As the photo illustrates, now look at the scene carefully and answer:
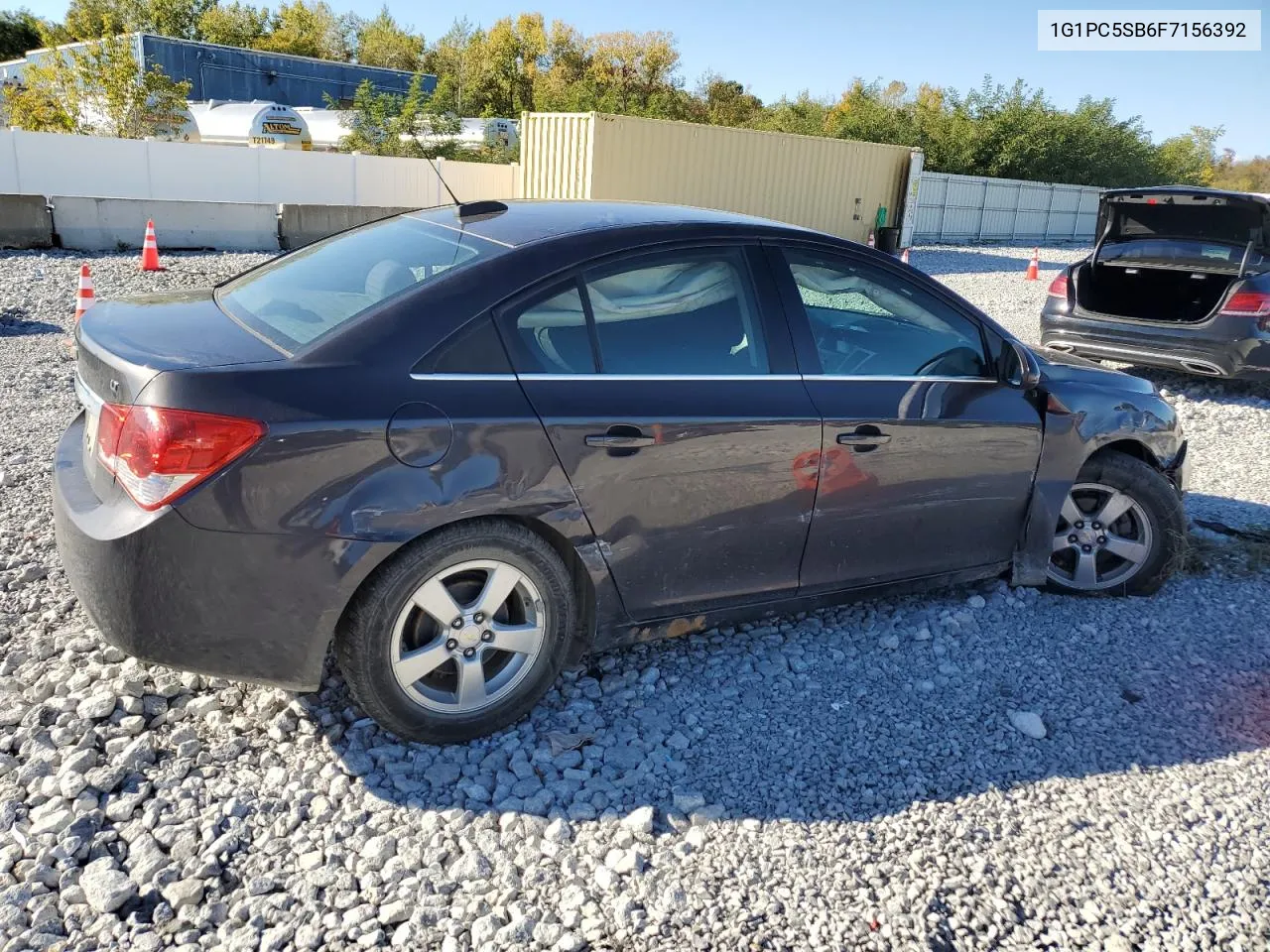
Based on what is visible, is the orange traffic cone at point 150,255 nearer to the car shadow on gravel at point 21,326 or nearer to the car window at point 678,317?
the car shadow on gravel at point 21,326

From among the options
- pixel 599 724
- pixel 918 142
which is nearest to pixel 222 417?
pixel 599 724

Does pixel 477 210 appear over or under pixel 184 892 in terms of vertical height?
over

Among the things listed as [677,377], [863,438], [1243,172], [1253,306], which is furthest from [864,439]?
[1243,172]

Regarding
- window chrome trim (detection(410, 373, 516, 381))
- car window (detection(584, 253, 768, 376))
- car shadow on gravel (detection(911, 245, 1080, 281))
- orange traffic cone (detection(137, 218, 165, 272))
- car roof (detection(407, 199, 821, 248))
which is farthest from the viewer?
car shadow on gravel (detection(911, 245, 1080, 281))

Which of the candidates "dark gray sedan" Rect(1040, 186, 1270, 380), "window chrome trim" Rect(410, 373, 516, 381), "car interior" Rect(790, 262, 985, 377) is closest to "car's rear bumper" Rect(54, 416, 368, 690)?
"window chrome trim" Rect(410, 373, 516, 381)

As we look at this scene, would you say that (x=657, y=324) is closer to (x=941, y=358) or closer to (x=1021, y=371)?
(x=941, y=358)

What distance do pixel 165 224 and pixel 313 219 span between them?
238 cm

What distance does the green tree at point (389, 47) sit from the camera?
6588cm

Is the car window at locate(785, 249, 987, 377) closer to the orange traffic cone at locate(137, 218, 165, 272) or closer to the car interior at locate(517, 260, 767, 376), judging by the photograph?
the car interior at locate(517, 260, 767, 376)

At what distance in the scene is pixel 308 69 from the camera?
38812 mm

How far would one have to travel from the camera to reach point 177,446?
8.41 ft

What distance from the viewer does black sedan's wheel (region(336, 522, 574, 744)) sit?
113 inches

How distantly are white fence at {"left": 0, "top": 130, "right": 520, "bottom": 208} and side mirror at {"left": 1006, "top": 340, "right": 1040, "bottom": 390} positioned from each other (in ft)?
44.2

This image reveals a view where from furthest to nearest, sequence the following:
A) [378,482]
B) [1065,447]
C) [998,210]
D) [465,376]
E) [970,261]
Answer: [998,210], [970,261], [1065,447], [465,376], [378,482]
